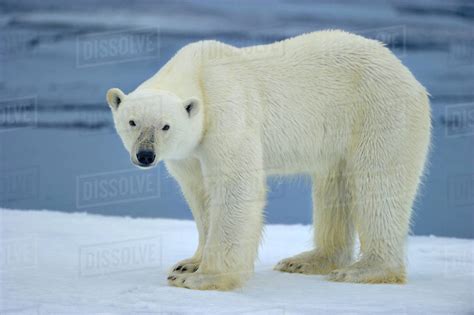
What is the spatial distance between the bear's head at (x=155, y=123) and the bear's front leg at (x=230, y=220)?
24 cm

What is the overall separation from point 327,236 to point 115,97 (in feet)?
6.67

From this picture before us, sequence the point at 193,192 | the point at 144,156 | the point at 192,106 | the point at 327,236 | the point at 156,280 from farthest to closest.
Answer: the point at 327,236 < the point at 193,192 < the point at 156,280 < the point at 192,106 < the point at 144,156

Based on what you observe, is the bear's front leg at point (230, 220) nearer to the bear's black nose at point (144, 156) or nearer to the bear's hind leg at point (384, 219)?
the bear's black nose at point (144, 156)

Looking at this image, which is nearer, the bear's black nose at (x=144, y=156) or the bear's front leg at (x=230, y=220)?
the bear's black nose at (x=144, y=156)

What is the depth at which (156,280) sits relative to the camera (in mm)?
4902

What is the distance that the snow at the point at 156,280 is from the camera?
4.06 meters

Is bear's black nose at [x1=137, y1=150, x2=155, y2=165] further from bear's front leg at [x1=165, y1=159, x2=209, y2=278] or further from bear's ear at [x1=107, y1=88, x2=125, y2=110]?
bear's front leg at [x1=165, y1=159, x2=209, y2=278]

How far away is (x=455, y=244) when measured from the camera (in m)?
7.20

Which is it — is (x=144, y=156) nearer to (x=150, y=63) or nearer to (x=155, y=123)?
(x=155, y=123)

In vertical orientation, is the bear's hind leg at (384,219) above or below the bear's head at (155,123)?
below

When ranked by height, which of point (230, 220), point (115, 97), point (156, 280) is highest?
point (115, 97)

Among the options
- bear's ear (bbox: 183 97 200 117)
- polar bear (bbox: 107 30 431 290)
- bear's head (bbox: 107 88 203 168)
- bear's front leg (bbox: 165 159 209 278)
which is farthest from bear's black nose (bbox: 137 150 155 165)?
bear's front leg (bbox: 165 159 209 278)

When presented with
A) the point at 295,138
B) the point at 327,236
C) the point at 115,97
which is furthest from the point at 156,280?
the point at 327,236

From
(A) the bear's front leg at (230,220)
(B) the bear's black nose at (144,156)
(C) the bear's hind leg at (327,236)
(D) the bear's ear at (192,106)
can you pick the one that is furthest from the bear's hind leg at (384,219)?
(B) the bear's black nose at (144,156)
